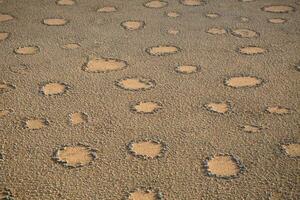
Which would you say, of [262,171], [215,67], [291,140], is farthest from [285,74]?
[262,171]

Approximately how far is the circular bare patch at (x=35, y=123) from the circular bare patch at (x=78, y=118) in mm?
77

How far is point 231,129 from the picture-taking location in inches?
50.5

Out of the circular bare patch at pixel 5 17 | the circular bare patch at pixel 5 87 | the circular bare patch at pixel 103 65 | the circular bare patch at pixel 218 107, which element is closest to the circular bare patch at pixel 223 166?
the circular bare patch at pixel 218 107

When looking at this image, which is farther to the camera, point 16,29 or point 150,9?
point 150,9

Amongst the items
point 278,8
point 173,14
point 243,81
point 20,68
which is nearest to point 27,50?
point 20,68

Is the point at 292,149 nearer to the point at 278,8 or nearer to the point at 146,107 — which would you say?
the point at 146,107

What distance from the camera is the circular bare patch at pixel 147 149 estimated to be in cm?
118

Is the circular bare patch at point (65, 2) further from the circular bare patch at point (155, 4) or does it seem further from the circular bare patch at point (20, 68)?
the circular bare patch at point (20, 68)

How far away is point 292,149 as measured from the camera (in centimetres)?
119

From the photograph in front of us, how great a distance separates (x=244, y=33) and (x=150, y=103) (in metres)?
0.73

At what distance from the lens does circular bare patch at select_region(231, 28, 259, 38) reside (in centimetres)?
192

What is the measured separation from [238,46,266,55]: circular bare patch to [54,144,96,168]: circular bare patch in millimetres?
851

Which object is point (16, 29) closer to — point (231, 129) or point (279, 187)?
point (231, 129)

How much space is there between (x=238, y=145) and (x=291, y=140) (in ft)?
0.50
